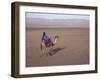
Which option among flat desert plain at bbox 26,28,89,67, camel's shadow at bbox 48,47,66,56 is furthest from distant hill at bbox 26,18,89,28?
camel's shadow at bbox 48,47,66,56

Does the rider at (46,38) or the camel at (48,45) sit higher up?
the rider at (46,38)

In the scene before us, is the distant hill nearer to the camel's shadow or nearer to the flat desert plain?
the flat desert plain

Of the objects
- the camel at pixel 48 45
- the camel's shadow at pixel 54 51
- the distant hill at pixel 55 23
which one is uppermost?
the distant hill at pixel 55 23

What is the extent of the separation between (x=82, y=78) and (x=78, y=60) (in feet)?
0.51

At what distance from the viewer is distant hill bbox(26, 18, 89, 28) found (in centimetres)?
185

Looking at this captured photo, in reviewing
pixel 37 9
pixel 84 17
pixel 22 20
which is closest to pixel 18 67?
pixel 22 20

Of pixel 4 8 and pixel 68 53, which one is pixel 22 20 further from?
pixel 68 53

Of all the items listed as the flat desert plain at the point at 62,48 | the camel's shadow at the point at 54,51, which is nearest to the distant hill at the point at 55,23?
the flat desert plain at the point at 62,48

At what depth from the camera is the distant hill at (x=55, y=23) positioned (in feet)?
6.07

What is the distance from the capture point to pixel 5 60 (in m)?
1.72

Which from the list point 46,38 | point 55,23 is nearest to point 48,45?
point 46,38

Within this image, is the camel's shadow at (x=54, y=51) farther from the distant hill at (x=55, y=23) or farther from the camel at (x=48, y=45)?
the distant hill at (x=55, y=23)

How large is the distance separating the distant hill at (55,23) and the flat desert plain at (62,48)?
2cm

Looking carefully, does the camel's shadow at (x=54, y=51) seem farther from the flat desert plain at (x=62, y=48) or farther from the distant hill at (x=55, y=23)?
the distant hill at (x=55, y=23)
